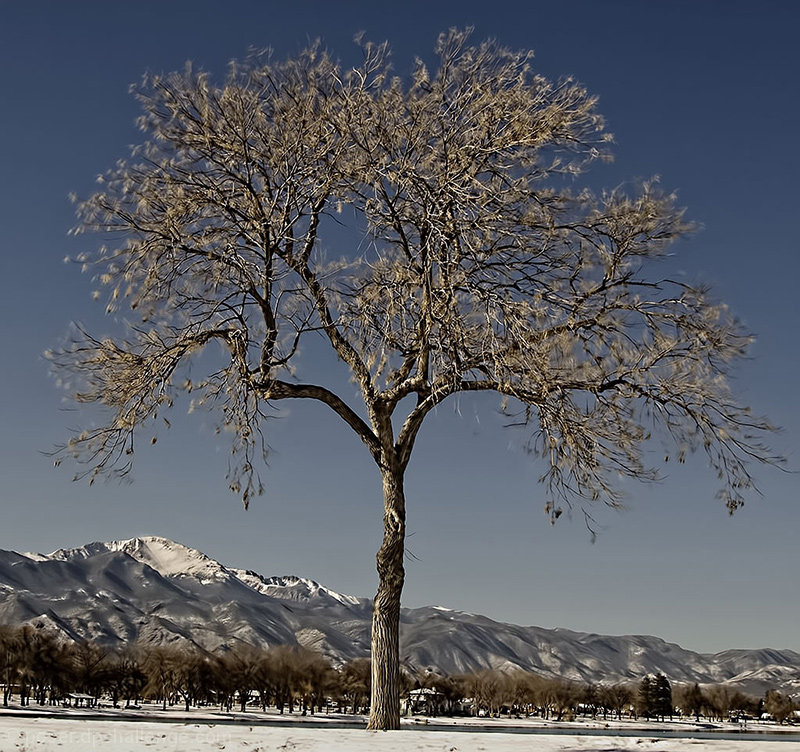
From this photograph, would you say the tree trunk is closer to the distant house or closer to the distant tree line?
the distant tree line

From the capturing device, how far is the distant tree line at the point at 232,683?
102 meters

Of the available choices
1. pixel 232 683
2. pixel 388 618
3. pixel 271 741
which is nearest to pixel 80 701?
pixel 232 683

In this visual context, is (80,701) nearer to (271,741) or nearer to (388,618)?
(388,618)

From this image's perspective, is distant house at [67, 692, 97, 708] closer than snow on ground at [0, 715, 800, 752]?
No

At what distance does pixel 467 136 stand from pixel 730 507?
8364 millimetres

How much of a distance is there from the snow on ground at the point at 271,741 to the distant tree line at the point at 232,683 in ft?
285

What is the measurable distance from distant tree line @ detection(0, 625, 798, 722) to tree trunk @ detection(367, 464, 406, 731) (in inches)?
3409

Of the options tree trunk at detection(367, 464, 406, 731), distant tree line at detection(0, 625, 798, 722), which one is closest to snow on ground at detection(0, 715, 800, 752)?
tree trunk at detection(367, 464, 406, 731)

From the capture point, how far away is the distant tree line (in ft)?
336

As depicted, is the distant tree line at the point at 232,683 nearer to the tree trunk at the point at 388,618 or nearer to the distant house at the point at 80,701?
the distant house at the point at 80,701

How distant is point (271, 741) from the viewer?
42.0 feet

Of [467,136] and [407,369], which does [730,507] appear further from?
[467,136]

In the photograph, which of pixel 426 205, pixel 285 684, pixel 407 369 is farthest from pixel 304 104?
pixel 285 684

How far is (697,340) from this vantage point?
16.9m
